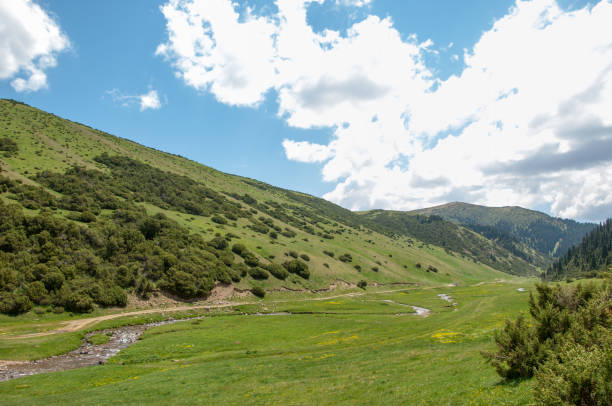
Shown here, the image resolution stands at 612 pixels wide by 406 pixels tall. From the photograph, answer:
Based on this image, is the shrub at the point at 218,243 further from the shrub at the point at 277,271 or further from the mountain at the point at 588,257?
the mountain at the point at 588,257

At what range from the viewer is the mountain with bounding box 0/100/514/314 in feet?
183

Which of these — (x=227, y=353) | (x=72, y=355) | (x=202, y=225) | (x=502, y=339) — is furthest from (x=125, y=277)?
(x=502, y=339)

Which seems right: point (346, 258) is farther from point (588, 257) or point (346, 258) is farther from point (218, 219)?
point (588, 257)

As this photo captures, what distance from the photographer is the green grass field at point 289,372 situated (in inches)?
708

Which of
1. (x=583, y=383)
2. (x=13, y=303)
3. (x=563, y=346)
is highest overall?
(x=583, y=383)

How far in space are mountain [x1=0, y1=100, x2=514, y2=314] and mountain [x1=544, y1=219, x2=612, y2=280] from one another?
2388 inches

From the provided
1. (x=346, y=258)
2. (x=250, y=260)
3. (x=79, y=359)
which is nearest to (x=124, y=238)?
(x=250, y=260)

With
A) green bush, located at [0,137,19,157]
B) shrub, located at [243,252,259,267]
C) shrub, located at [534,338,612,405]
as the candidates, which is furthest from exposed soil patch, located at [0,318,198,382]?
green bush, located at [0,137,19,157]

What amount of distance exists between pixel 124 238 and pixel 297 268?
173 ft

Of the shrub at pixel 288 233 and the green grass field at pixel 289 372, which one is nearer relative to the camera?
the green grass field at pixel 289 372

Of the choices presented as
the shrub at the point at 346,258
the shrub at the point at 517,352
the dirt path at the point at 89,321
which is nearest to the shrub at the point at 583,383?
the shrub at the point at 517,352

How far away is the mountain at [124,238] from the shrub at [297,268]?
342 millimetres

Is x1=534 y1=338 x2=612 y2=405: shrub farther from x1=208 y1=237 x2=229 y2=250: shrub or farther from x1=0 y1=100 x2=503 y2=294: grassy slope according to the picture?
x1=208 y1=237 x2=229 y2=250: shrub

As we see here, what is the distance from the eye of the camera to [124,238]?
7281cm
